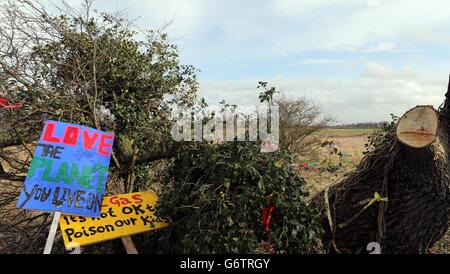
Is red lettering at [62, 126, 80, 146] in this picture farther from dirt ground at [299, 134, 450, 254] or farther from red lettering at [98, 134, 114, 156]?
dirt ground at [299, 134, 450, 254]

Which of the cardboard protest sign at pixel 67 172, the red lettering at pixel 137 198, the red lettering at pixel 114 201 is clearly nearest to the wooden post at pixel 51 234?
the cardboard protest sign at pixel 67 172

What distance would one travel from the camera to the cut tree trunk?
3520 mm

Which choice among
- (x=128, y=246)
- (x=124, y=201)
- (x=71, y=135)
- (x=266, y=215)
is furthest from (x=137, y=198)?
(x=266, y=215)

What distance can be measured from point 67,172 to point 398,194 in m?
3.24

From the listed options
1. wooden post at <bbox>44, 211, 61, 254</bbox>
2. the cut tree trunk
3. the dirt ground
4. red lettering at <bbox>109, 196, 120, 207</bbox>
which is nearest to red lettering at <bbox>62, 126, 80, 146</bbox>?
wooden post at <bbox>44, 211, 61, 254</bbox>

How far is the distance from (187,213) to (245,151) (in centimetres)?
85

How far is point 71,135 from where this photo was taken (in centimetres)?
354

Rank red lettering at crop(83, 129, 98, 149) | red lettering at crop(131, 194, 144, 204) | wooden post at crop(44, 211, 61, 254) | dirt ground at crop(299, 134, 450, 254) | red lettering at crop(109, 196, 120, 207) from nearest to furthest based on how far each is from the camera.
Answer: wooden post at crop(44, 211, 61, 254), red lettering at crop(83, 129, 98, 149), red lettering at crop(109, 196, 120, 207), red lettering at crop(131, 194, 144, 204), dirt ground at crop(299, 134, 450, 254)

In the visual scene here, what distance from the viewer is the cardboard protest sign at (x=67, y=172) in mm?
3324

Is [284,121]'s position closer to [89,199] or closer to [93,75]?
[93,75]

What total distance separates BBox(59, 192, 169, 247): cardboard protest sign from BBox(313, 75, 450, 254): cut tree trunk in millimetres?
1873

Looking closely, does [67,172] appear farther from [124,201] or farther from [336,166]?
[336,166]

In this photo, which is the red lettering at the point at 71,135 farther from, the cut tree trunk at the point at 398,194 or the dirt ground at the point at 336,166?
the cut tree trunk at the point at 398,194
